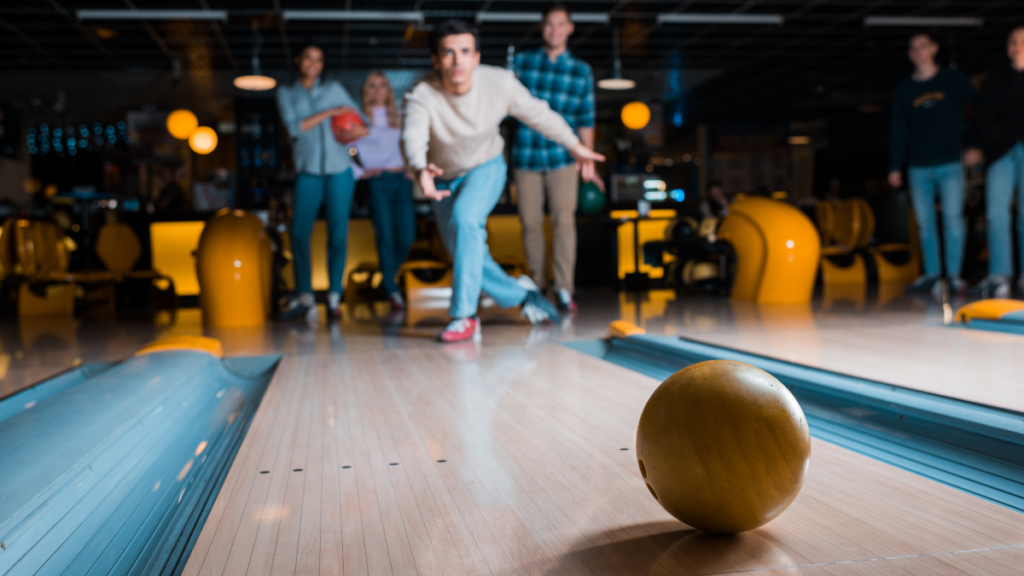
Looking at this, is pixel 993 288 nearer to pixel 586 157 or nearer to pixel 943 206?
pixel 943 206

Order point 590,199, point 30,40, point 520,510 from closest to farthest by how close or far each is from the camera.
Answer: point 520,510, point 590,199, point 30,40

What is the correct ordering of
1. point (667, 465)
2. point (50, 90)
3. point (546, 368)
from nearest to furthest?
point (667, 465) < point (546, 368) < point (50, 90)

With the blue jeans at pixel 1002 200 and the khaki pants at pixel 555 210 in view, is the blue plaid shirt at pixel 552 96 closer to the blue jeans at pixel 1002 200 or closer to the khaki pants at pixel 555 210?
the khaki pants at pixel 555 210

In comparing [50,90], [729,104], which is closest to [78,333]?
[50,90]

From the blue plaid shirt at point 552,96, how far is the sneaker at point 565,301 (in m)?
0.69

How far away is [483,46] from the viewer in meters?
9.17

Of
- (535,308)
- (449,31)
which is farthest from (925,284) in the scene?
(449,31)

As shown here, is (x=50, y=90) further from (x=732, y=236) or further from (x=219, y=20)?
(x=732, y=236)

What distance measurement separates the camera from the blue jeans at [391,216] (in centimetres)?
481

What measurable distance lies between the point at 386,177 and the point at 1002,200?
147 inches

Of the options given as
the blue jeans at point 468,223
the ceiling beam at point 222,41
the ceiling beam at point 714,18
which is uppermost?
the ceiling beam at point 222,41

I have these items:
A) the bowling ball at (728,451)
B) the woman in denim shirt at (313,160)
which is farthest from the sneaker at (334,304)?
the bowling ball at (728,451)

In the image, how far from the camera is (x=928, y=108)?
482 centimetres

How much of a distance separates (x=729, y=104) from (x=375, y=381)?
1284 cm
